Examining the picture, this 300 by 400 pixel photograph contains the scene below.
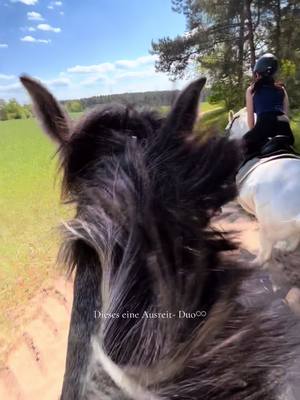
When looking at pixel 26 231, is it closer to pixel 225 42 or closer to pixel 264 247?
pixel 264 247

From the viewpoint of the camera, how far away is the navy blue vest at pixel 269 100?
381cm

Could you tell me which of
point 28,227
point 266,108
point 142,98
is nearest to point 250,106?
point 266,108

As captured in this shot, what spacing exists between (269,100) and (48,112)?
3.01 meters

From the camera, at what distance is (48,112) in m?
1.40

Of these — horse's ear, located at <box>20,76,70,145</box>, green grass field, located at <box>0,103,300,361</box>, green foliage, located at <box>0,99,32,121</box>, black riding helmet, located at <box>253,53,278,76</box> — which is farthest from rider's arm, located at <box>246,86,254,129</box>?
green foliage, located at <box>0,99,32,121</box>

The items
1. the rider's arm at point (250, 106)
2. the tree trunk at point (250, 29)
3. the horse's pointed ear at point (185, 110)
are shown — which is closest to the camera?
the horse's pointed ear at point (185, 110)

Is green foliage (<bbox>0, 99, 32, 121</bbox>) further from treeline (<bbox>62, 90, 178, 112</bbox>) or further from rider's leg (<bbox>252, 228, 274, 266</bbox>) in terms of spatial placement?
treeline (<bbox>62, 90, 178, 112</bbox>)

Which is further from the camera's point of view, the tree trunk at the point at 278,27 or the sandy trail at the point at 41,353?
the tree trunk at the point at 278,27

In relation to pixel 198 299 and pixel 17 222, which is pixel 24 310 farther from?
pixel 17 222

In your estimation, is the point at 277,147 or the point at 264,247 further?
the point at 264,247

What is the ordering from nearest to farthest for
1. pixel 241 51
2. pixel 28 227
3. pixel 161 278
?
1. pixel 161 278
2. pixel 28 227
3. pixel 241 51

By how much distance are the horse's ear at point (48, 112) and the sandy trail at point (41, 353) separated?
56.7 inches

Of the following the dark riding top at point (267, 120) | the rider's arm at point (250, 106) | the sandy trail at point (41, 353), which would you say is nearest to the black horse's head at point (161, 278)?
the sandy trail at point (41, 353)

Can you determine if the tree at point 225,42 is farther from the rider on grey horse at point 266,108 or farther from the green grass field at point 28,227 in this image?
the rider on grey horse at point 266,108
